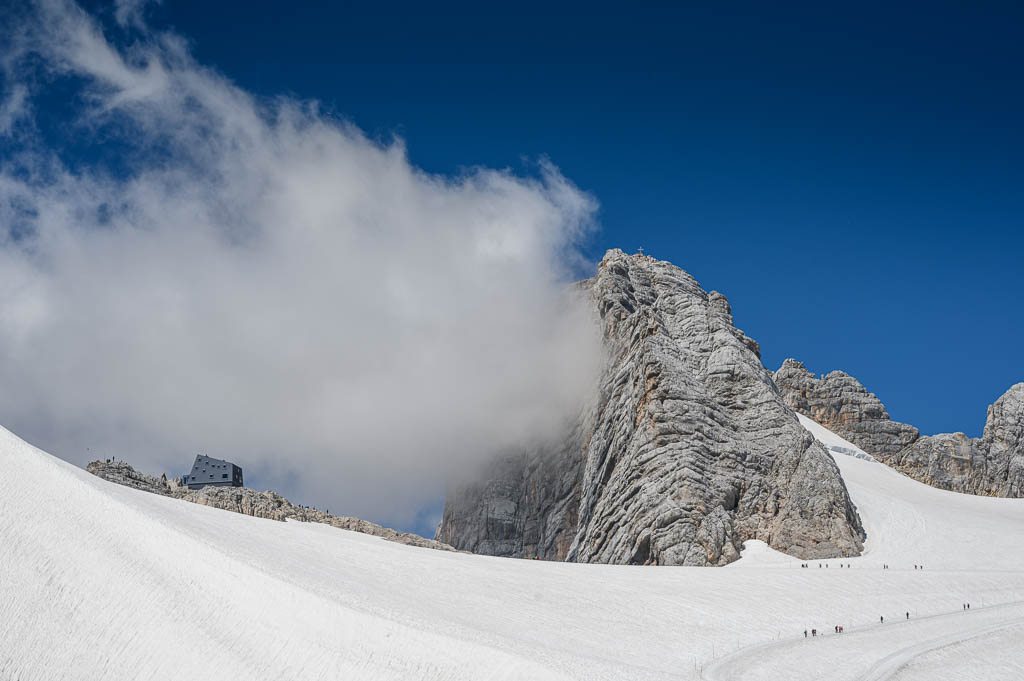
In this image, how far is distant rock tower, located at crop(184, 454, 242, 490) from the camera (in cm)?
6900

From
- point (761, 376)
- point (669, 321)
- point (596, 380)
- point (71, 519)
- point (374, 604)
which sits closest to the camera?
point (374, 604)

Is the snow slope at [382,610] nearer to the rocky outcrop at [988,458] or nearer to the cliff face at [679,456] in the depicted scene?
the cliff face at [679,456]

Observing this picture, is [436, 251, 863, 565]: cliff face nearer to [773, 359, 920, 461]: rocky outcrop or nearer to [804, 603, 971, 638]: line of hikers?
[804, 603, 971, 638]: line of hikers

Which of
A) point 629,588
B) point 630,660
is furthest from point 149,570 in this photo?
point 629,588

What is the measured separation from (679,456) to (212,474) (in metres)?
40.5

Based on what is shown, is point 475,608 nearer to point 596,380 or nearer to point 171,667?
point 171,667

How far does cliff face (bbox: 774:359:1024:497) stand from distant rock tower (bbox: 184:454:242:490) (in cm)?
8834

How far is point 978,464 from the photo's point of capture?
103000mm

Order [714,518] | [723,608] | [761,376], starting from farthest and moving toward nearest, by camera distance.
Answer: [761,376]
[714,518]
[723,608]

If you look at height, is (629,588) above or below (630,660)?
above

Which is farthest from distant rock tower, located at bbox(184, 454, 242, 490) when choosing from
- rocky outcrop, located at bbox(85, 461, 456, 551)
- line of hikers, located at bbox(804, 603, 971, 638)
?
line of hikers, located at bbox(804, 603, 971, 638)

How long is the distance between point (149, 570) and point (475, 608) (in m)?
11.8

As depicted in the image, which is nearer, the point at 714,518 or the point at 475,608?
the point at 475,608

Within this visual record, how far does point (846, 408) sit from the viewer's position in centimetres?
12712
